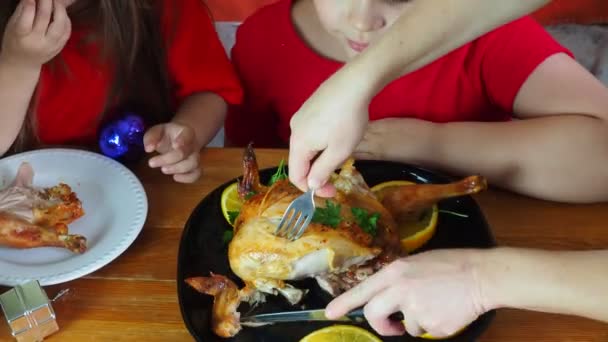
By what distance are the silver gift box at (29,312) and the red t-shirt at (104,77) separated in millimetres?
540

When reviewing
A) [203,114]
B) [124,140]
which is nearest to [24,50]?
[124,140]

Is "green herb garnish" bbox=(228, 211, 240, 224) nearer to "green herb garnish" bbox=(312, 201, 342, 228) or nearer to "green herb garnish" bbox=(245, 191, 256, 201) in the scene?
"green herb garnish" bbox=(245, 191, 256, 201)

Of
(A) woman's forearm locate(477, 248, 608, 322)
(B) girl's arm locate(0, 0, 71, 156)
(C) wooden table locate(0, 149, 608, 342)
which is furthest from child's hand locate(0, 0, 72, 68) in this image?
(A) woman's forearm locate(477, 248, 608, 322)

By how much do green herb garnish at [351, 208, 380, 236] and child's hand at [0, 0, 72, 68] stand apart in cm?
57

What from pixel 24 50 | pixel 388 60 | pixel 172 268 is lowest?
pixel 172 268

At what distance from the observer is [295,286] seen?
0.92 m

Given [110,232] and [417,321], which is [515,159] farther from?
[110,232]

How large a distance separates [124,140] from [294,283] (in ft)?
1.44

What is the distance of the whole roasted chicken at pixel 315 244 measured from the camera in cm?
88

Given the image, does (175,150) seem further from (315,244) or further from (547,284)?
(547,284)

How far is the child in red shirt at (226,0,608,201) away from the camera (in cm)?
104

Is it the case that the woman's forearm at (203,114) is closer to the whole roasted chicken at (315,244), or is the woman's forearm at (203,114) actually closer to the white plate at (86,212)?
the white plate at (86,212)

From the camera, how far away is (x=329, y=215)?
921mm

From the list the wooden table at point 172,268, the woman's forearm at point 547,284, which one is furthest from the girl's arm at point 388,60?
the wooden table at point 172,268
